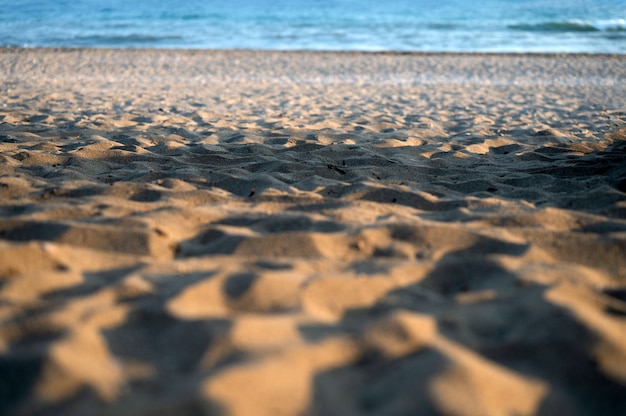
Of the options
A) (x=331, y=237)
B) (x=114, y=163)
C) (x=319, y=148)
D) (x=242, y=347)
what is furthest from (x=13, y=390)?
(x=319, y=148)

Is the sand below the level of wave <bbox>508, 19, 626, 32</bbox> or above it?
below

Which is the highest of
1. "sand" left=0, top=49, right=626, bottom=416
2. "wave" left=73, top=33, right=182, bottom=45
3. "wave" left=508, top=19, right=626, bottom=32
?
"wave" left=508, top=19, right=626, bottom=32

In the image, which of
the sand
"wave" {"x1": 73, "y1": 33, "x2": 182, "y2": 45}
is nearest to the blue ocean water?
"wave" {"x1": 73, "y1": 33, "x2": 182, "y2": 45}

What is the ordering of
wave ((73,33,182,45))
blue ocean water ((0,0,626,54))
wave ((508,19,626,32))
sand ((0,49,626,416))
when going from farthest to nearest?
wave ((508,19,626,32))
wave ((73,33,182,45))
blue ocean water ((0,0,626,54))
sand ((0,49,626,416))

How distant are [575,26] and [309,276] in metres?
23.0

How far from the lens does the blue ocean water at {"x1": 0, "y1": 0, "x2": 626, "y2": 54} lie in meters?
16.8

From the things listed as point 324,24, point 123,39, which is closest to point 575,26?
point 324,24

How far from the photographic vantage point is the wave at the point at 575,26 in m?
20.4

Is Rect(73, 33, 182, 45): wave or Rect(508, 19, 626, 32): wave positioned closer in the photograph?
Rect(73, 33, 182, 45): wave

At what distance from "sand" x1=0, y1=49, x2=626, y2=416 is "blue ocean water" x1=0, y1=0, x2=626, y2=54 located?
1252 centimetres

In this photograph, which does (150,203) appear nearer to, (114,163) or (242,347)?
(114,163)

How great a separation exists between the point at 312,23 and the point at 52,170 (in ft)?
73.8

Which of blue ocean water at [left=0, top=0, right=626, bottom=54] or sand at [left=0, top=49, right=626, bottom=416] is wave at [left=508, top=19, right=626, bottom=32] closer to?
blue ocean water at [left=0, top=0, right=626, bottom=54]

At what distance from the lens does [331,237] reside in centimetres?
224
